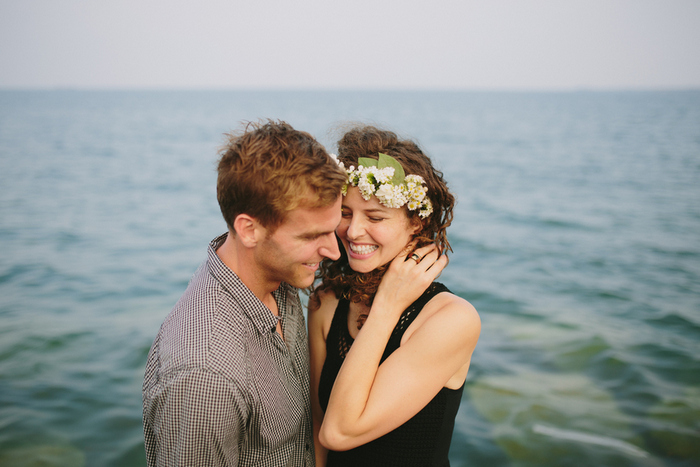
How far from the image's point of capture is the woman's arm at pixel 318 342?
3059 millimetres

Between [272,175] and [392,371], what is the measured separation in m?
1.14

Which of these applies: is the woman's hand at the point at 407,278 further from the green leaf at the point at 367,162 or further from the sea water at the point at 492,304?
the sea water at the point at 492,304

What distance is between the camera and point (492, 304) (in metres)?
10.0

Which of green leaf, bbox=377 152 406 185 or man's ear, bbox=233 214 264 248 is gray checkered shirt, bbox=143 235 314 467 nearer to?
man's ear, bbox=233 214 264 248

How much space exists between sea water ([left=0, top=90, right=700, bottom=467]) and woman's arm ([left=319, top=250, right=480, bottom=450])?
44.2 inches

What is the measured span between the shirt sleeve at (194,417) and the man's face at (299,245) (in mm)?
667

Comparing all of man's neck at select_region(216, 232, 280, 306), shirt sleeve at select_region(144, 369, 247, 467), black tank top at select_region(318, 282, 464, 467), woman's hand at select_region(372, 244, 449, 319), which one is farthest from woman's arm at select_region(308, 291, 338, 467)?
shirt sleeve at select_region(144, 369, 247, 467)

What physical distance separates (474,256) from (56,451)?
412 inches

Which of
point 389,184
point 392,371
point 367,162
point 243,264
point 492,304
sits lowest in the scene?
point 492,304

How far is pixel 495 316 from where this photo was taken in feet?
30.9

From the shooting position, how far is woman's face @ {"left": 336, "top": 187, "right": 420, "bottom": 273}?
9.31 feet

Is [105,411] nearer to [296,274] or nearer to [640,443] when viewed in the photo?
[296,274]

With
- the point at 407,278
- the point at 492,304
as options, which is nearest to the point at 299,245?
the point at 407,278

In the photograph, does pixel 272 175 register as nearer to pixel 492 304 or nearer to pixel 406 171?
pixel 406 171
